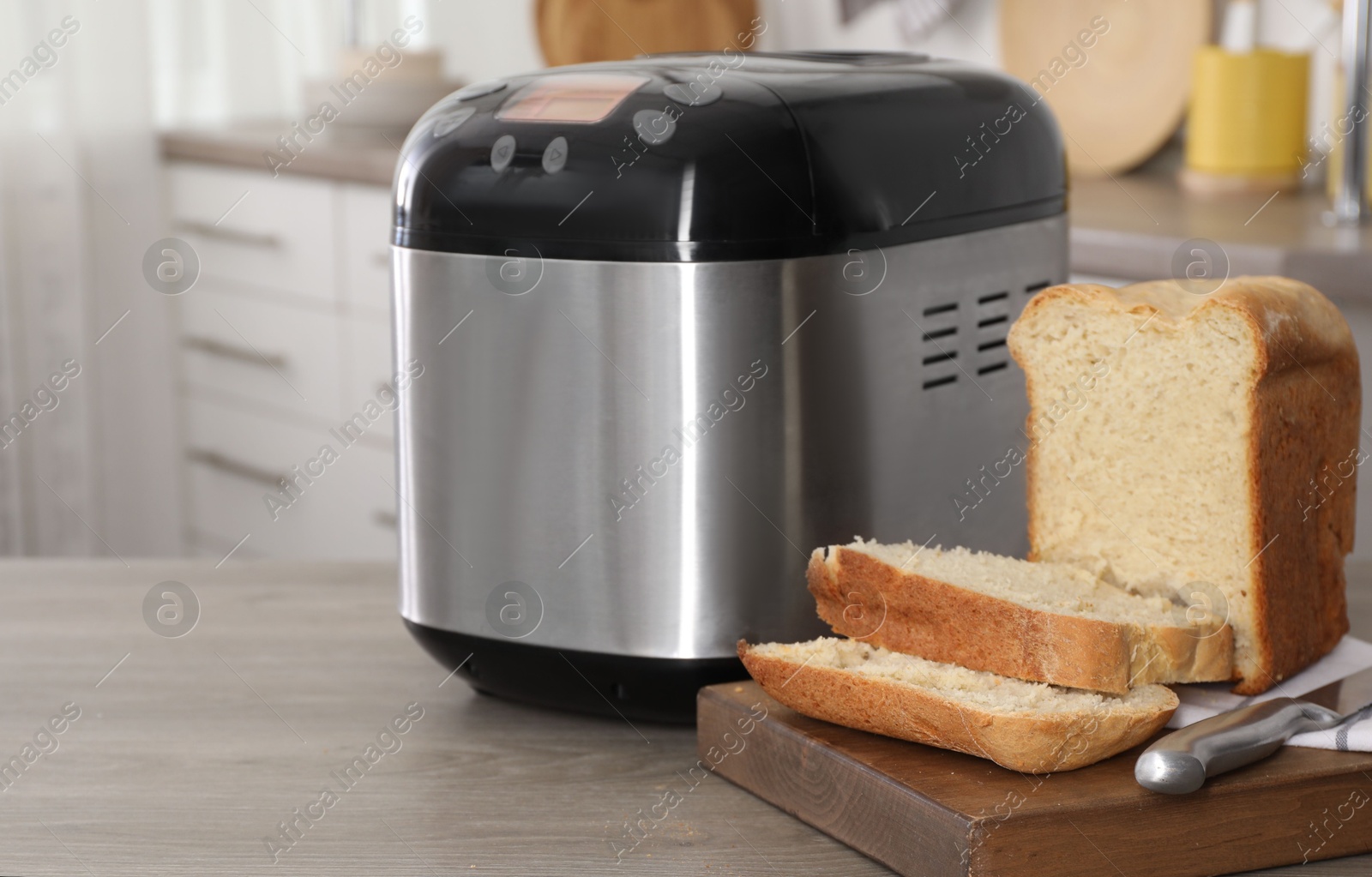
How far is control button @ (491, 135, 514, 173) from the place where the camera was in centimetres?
83

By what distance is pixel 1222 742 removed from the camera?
70 cm

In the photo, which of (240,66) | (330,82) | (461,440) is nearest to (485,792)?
(461,440)

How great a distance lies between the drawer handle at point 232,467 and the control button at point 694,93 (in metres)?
2.29

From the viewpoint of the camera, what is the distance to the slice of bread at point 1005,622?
29.7 inches

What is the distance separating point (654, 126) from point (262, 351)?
2298mm

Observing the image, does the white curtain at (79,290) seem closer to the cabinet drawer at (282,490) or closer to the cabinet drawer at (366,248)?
the cabinet drawer at (282,490)

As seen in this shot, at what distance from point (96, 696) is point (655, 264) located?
1.45 feet

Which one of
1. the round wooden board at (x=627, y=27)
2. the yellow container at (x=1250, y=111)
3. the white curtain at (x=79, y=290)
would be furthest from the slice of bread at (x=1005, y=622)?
the white curtain at (x=79, y=290)

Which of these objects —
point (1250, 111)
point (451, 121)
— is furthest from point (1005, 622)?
point (1250, 111)

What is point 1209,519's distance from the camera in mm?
882

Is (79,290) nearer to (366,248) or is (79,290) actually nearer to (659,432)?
(366,248)

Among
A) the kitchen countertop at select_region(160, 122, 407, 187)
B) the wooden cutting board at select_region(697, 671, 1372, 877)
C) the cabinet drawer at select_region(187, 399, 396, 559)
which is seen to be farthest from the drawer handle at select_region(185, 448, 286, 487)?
the wooden cutting board at select_region(697, 671, 1372, 877)

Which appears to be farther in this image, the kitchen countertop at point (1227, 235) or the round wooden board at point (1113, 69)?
the round wooden board at point (1113, 69)

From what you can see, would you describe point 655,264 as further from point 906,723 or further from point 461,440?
point 906,723
